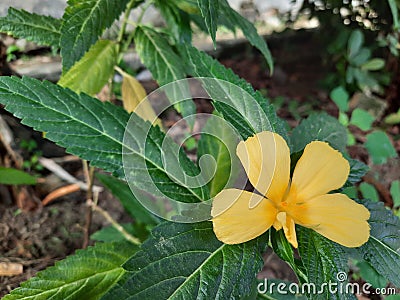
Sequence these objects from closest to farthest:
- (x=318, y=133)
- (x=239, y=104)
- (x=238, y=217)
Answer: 1. (x=238, y=217)
2. (x=239, y=104)
3. (x=318, y=133)

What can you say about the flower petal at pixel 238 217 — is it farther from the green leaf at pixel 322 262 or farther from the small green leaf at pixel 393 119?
the small green leaf at pixel 393 119

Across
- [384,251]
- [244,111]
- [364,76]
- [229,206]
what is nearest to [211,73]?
[244,111]

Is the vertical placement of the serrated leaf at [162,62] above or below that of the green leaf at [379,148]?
above

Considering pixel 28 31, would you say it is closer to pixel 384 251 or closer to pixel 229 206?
pixel 229 206

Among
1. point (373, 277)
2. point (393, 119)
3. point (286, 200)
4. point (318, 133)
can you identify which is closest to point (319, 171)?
point (286, 200)

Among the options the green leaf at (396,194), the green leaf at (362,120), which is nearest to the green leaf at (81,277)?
the green leaf at (396,194)

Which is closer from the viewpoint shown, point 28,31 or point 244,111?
point 244,111

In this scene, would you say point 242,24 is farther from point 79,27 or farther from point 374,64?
point 374,64
